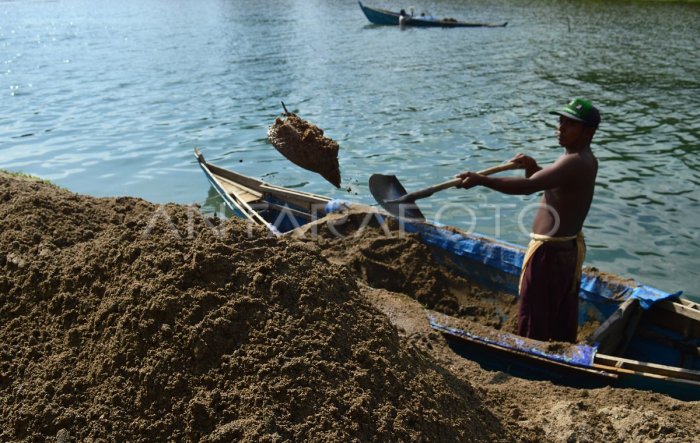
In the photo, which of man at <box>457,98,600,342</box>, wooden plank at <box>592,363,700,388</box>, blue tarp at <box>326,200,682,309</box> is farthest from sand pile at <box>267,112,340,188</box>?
wooden plank at <box>592,363,700,388</box>

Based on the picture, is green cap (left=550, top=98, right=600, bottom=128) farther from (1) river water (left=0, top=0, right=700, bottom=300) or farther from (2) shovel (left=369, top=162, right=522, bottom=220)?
(1) river water (left=0, top=0, right=700, bottom=300)

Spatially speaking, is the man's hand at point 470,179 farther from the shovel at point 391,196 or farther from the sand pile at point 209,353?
the sand pile at point 209,353

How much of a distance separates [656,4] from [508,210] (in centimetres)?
2474

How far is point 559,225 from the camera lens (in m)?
4.75

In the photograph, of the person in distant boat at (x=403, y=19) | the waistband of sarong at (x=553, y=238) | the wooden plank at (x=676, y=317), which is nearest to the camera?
the waistband of sarong at (x=553, y=238)

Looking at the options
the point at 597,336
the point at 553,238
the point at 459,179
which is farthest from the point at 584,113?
the point at 597,336

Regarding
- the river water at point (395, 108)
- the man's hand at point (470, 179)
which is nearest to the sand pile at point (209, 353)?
the man's hand at point (470, 179)

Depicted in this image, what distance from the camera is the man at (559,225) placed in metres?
4.56

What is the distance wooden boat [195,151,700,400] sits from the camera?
14.6ft

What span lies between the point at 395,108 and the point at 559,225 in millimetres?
10104

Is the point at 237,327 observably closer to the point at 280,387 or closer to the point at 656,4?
the point at 280,387

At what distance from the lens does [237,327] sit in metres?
3.27

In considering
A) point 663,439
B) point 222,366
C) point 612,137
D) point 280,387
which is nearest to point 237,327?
point 222,366

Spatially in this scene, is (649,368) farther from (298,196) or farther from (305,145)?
(298,196)
